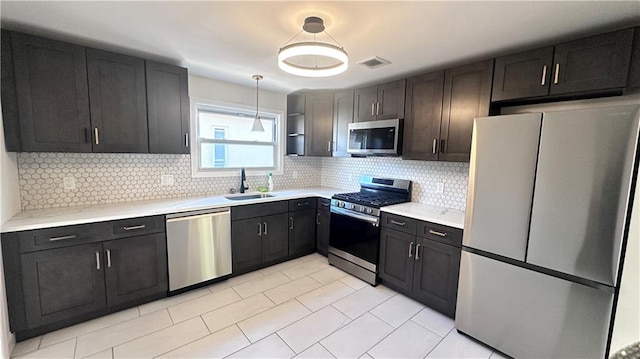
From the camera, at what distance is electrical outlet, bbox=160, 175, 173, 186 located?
2984mm

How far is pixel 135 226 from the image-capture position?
2305mm

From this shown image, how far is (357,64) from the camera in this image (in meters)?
2.58

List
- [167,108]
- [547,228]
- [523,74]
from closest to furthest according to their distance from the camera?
[547,228] → [523,74] → [167,108]

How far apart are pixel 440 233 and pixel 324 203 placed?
1.59 meters

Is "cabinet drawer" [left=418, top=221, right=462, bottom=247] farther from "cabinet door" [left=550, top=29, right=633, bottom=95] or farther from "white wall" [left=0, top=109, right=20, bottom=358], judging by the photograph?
"white wall" [left=0, top=109, right=20, bottom=358]

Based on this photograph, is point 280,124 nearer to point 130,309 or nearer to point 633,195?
point 130,309

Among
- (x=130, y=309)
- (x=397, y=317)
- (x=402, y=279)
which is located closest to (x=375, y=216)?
(x=402, y=279)

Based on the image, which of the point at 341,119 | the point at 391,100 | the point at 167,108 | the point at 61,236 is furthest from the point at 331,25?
the point at 61,236

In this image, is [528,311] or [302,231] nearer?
[528,311]

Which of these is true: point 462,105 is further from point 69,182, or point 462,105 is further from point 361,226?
point 69,182

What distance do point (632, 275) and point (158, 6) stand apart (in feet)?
10.5

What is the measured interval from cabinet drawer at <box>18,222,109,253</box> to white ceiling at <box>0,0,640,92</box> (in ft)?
4.99

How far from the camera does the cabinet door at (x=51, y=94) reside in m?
1.98

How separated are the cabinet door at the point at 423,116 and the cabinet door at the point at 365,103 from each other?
0.44 m
